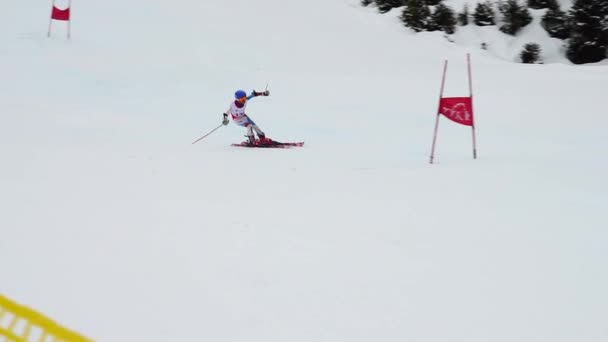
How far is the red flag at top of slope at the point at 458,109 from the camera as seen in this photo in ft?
24.7

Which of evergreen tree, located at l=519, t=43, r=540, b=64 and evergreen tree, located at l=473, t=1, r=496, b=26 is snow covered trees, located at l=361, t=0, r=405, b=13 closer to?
evergreen tree, located at l=473, t=1, r=496, b=26

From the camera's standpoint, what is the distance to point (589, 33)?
55.9 ft

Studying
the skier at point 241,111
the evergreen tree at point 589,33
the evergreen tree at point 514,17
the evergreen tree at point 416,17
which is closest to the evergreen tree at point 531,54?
the evergreen tree at point 589,33

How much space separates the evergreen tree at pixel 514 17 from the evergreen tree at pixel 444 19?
6.37 ft

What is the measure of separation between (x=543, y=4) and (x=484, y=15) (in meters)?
2.21

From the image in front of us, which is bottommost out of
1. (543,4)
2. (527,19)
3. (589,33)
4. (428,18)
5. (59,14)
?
(59,14)

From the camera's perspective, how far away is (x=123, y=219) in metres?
4.55

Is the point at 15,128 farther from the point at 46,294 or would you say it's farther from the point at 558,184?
the point at 558,184

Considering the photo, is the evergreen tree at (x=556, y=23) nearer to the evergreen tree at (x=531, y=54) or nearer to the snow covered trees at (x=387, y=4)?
the evergreen tree at (x=531, y=54)

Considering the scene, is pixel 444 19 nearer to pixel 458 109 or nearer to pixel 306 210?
pixel 458 109

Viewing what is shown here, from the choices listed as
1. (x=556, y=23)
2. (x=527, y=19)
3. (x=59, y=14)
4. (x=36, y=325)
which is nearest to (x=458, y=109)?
(x=36, y=325)

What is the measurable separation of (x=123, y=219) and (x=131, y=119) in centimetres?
754

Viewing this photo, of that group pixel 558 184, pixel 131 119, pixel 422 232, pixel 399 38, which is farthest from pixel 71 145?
pixel 399 38

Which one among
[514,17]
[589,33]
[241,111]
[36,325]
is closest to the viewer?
[36,325]
